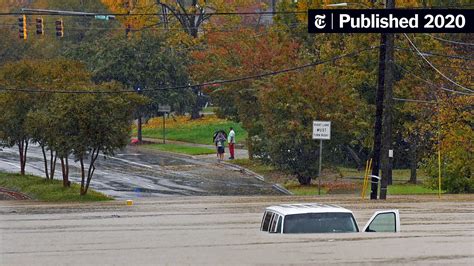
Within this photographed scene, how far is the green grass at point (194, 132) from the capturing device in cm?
6931

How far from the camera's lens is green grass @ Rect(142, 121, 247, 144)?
227 ft

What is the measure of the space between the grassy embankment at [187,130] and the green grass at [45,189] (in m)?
18.5

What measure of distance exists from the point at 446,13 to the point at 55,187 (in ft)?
64.6

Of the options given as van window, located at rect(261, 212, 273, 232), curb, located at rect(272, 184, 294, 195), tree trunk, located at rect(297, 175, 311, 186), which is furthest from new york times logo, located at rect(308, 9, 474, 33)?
tree trunk, located at rect(297, 175, 311, 186)

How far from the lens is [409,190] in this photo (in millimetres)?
42094

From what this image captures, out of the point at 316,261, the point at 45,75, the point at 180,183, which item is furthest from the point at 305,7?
the point at 316,261

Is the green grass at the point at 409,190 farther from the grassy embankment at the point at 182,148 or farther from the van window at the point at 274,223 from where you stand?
the van window at the point at 274,223

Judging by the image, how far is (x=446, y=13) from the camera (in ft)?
85.9

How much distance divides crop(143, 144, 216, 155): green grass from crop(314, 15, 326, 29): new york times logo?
33504mm

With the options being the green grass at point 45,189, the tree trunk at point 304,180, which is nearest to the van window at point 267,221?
the green grass at point 45,189

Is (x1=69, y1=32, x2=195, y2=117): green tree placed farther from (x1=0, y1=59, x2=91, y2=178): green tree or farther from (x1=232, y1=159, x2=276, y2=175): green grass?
(x1=0, y1=59, x2=91, y2=178): green tree

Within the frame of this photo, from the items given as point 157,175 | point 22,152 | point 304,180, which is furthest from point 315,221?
point 157,175

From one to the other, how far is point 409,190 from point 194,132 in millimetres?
31435

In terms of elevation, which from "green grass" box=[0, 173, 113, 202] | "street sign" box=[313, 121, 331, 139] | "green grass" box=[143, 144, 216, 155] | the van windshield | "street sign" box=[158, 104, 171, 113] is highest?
"street sign" box=[158, 104, 171, 113]
